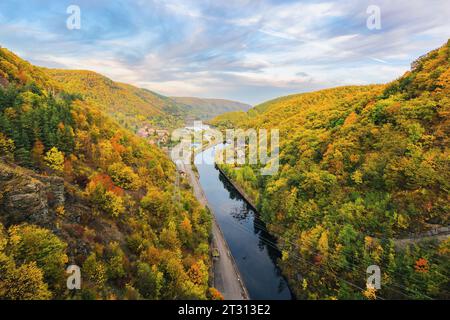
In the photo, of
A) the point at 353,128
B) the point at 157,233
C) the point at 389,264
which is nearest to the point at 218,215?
the point at 157,233

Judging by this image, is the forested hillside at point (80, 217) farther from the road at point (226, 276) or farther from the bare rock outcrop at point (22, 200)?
the road at point (226, 276)

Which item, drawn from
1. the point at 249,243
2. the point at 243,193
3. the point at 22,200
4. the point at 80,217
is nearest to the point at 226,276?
the point at 249,243

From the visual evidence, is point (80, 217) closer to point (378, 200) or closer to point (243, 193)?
point (378, 200)

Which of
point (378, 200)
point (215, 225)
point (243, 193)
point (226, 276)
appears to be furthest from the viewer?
point (243, 193)

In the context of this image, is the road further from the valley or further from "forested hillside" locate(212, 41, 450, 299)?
"forested hillside" locate(212, 41, 450, 299)
